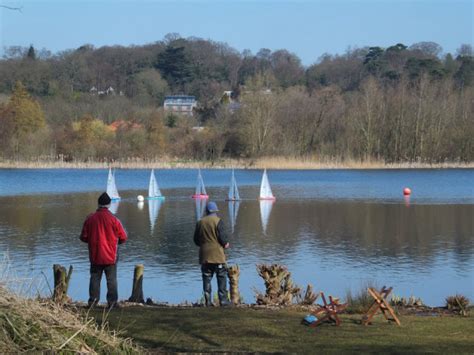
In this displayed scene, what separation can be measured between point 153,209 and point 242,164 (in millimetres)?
33166

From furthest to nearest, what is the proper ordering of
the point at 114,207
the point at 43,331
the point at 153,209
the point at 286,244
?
1. the point at 114,207
2. the point at 153,209
3. the point at 286,244
4. the point at 43,331

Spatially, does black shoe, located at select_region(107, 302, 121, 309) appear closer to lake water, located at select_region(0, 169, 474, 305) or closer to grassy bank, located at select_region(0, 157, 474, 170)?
lake water, located at select_region(0, 169, 474, 305)

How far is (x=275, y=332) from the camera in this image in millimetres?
9398

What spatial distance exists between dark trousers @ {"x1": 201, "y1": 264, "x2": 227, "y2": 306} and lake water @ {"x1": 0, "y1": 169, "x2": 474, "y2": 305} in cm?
224

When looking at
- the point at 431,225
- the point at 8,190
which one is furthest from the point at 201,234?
the point at 8,190

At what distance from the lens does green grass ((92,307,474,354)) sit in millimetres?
8742

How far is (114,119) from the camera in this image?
8700 centimetres

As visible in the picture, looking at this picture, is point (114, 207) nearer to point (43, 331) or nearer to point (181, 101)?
point (43, 331)

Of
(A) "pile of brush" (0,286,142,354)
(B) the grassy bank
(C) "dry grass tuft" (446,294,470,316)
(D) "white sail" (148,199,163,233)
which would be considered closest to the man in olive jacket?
(C) "dry grass tuft" (446,294,470,316)

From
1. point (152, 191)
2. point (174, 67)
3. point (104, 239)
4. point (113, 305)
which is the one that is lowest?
point (152, 191)

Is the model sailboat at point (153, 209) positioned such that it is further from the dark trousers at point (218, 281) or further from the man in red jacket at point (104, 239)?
the man in red jacket at point (104, 239)

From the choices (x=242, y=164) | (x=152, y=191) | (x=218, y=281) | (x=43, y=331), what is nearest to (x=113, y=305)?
(x=218, y=281)

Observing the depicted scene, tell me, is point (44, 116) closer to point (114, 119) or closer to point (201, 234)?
point (114, 119)

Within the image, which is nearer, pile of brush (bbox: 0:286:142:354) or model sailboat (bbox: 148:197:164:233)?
pile of brush (bbox: 0:286:142:354)
